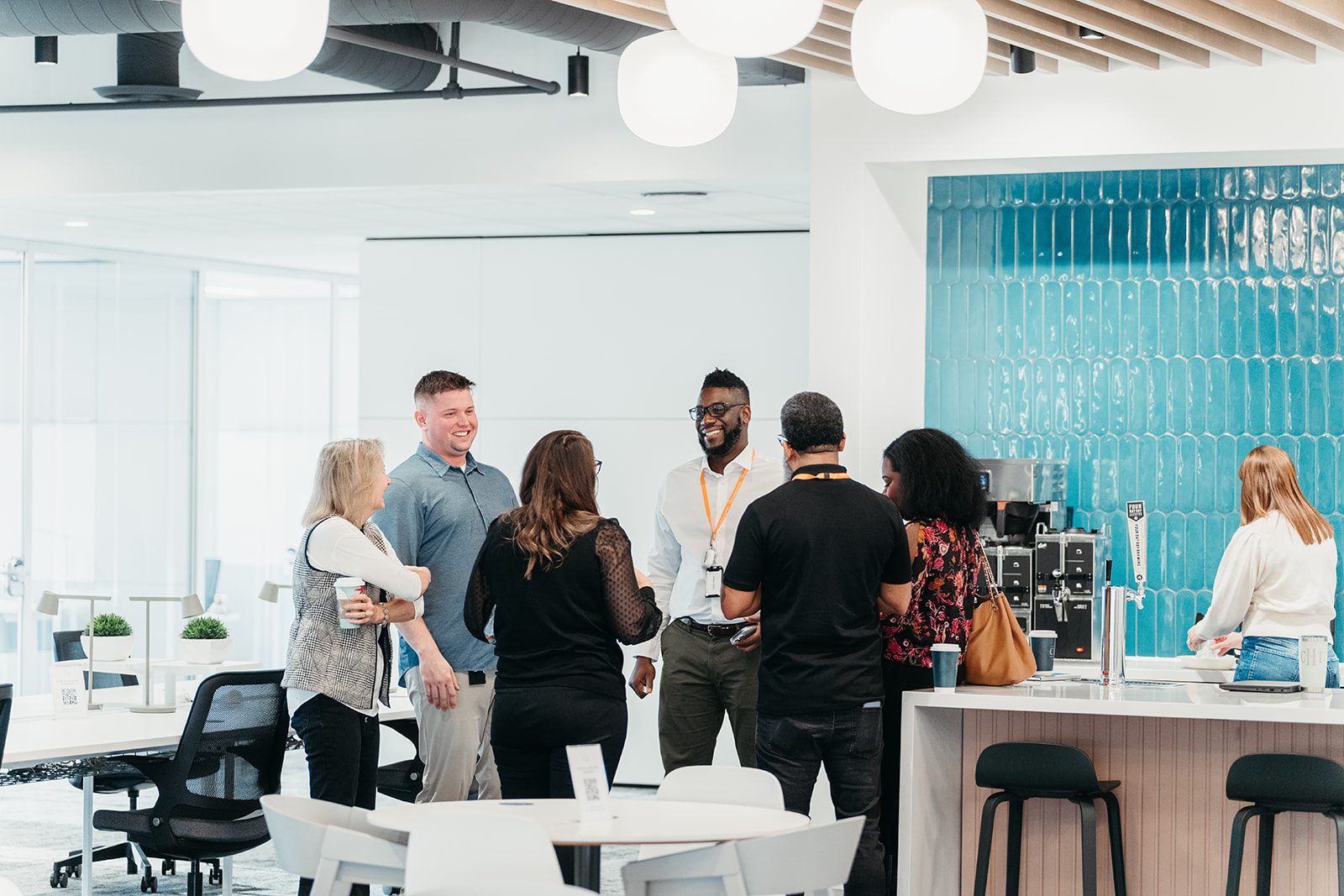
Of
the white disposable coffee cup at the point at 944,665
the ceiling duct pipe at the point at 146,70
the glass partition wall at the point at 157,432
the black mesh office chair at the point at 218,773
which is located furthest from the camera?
the glass partition wall at the point at 157,432

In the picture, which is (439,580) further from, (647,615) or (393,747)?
(393,747)

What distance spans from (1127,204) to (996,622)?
243cm

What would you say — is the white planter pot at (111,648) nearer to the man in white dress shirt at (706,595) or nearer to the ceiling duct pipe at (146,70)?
the man in white dress shirt at (706,595)

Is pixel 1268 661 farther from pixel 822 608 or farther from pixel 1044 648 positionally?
pixel 822 608

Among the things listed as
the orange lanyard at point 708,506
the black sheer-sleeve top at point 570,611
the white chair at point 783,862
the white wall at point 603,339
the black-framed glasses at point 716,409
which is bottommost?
the white chair at point 783,862

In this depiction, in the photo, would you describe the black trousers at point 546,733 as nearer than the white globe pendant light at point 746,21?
No

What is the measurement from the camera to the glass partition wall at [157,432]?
320 inches

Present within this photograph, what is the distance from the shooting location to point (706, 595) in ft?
14.8

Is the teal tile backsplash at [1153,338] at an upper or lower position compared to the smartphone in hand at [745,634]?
upper

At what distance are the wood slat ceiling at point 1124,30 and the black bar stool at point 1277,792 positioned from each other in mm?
2138

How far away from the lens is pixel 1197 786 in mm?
4441

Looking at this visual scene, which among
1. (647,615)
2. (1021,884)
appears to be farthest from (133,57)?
(1021,884)

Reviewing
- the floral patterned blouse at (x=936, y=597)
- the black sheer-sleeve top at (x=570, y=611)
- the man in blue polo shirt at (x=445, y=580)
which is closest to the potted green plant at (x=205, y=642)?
the man in blue polo shirt at (x=445, y=580)

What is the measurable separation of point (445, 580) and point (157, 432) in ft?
→ 16.0
